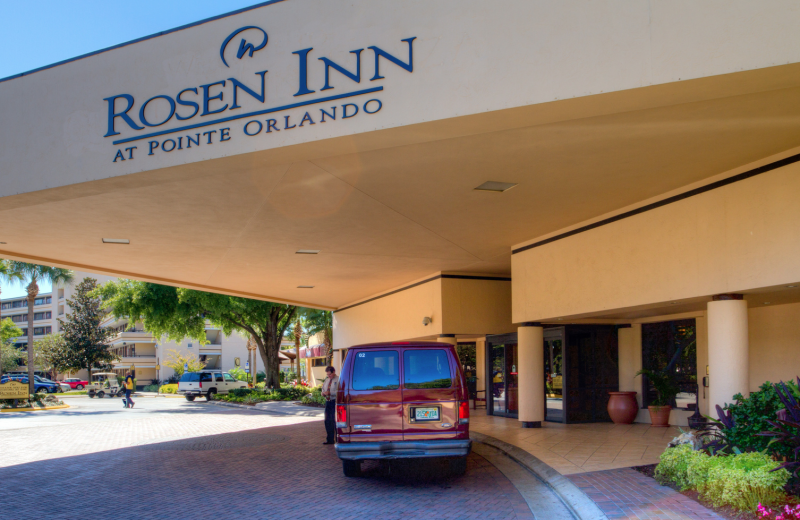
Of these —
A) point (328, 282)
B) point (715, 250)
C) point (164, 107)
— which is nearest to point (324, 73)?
point (164, 107)

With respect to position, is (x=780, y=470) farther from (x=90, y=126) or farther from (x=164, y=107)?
(x=90, y=126)

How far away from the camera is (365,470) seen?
34.3 ft

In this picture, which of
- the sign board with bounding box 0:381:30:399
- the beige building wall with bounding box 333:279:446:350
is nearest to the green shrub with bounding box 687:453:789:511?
the beige building wall with bounding box 333:279:446:350

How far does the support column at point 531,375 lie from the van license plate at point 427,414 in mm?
6759

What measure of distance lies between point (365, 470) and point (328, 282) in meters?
11.3

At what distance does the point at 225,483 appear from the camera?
9.54m

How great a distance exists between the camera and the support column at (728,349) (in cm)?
905

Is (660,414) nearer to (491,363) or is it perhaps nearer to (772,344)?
(772,344)

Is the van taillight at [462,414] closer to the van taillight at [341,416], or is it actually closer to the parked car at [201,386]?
the van taillight at [341,416]

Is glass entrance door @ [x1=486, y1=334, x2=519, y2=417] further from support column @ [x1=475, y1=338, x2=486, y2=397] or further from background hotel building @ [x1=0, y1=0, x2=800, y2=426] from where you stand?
background hotel building @ [x1=0, y1=0, x2=800, y2=426]

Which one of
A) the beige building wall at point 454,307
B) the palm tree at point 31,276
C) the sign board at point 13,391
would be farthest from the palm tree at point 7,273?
the beige building wall at point 454,307

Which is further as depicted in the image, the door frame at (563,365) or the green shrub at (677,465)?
the door frame at (563,365)

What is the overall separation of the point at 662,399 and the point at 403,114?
11.2m

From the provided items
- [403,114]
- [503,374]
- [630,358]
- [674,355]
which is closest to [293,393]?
[503,374]
